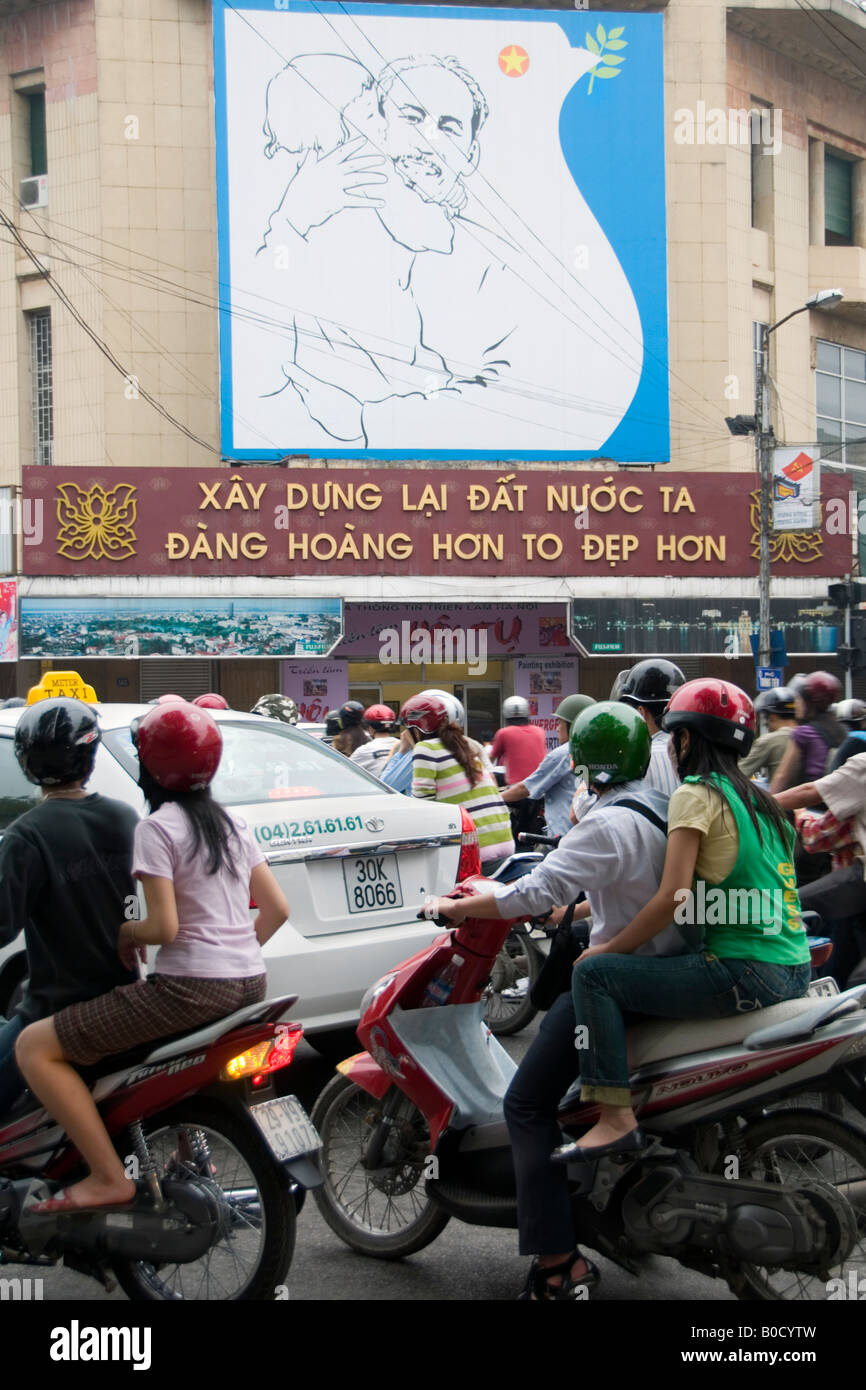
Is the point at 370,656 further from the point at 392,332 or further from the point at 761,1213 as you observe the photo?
the point at 761,1213

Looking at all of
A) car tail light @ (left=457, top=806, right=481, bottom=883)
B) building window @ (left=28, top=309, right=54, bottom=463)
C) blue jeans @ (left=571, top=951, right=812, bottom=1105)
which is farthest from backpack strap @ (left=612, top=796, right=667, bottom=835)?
building window @ (left=28, top=309, right=54, bottom=463)

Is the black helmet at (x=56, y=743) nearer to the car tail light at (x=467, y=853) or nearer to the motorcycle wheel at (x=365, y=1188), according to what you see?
the motorcycle wheel at (x=365, y=1188)

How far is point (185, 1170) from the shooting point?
354cm

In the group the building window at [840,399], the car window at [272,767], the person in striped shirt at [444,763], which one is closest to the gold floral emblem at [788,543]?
the building window at [840,399]

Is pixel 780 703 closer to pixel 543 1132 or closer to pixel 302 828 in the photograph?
pixel 302 828

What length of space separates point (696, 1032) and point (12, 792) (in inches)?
137

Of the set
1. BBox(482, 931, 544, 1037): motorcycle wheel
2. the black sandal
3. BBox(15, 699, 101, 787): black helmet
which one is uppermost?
BBox(15, 699, 101, 787): black helmet

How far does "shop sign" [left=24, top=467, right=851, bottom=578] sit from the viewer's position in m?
22.1

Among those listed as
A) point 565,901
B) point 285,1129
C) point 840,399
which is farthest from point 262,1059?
point 840,399

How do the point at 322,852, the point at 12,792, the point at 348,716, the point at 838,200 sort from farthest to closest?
the point at 838,200 < the point at 348,716 < the point at 12,792 < the point at 322,852

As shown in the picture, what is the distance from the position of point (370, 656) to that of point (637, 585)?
16.8 ft

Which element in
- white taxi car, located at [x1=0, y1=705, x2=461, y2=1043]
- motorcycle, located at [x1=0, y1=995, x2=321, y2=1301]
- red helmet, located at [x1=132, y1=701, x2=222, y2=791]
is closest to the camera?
motorcycle, located at [x1=0, y1=995, x2=321, y2=1301]

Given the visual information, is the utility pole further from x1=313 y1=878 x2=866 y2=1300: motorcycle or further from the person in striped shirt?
x1=313 y1=878 x2=866 y2=1300: motorcycle

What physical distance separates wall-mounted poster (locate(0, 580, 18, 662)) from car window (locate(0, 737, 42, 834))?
16.4 metres
